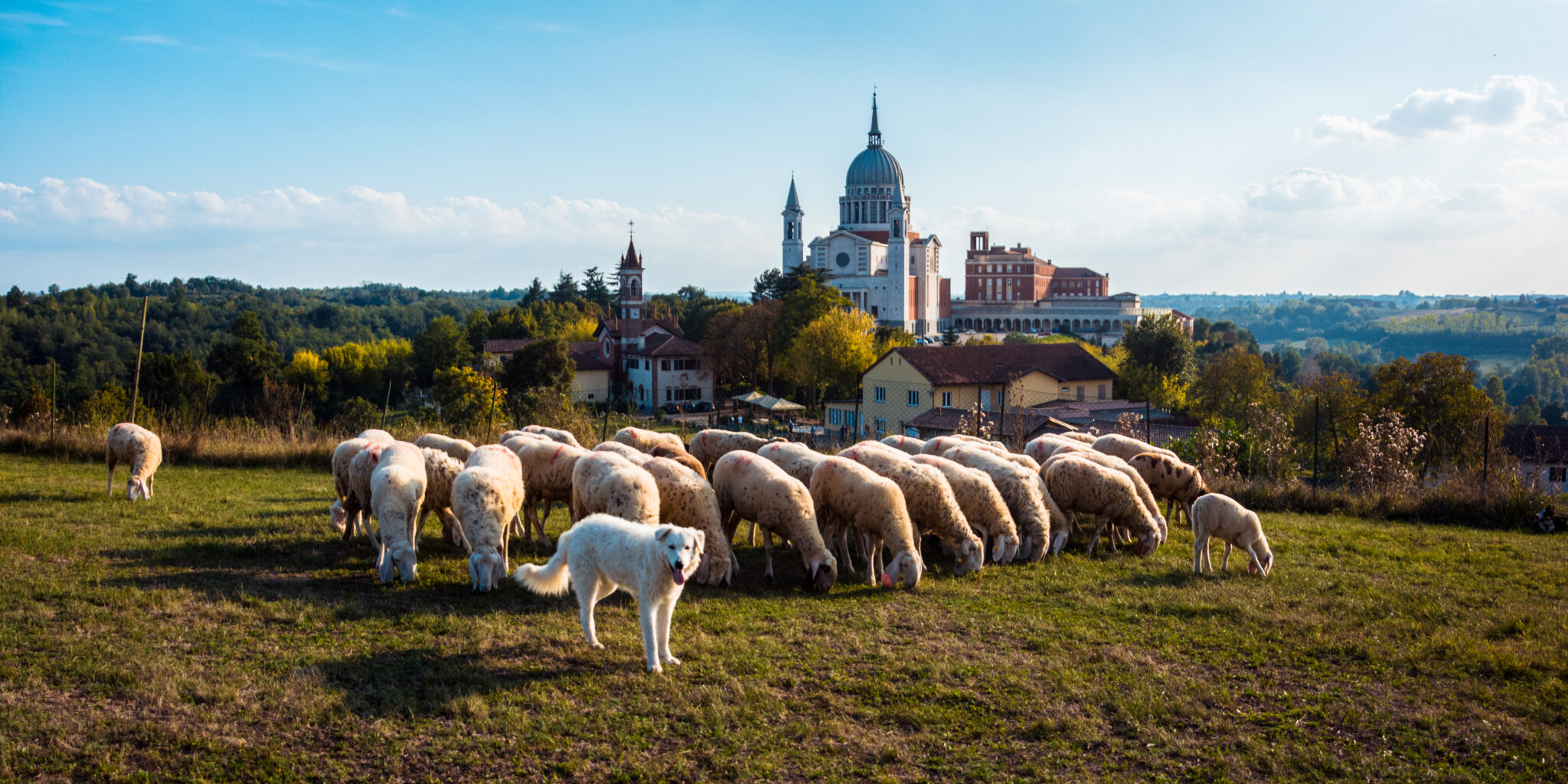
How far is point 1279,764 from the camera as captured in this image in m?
6.07


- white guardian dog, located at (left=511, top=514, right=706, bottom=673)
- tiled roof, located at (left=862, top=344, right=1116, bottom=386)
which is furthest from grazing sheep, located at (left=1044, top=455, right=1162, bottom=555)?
tiled roof, located at (left=862, top=344, right=1116, bottom=386)

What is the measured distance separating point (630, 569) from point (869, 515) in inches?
158

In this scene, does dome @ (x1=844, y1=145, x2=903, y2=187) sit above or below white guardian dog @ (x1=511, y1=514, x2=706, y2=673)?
above

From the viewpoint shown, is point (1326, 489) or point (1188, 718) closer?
point (1188, 718)

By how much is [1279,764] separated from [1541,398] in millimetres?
144789

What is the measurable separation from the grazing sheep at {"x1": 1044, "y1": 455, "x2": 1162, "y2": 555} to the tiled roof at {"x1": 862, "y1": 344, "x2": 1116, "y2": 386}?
111ft

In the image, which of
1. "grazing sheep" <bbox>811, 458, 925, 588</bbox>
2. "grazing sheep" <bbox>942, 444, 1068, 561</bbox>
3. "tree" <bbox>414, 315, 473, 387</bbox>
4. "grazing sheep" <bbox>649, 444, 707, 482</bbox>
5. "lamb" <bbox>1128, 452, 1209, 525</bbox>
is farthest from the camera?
Answer: "tree" <bbox>414, 315, 473, 387</bbox>

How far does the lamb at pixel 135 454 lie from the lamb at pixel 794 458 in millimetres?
9292

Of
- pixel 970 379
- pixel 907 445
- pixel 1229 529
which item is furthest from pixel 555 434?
pixel 970 379

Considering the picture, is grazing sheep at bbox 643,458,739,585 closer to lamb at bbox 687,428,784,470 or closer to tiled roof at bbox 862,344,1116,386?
lamb at bbox 687,428,784,470

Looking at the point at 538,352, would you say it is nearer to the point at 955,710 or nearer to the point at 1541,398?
the point at 955,710

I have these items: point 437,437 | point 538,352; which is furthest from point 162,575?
point 538,352

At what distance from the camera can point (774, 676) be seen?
7.28 metres

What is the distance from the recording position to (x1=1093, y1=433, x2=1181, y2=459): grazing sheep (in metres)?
15.6
